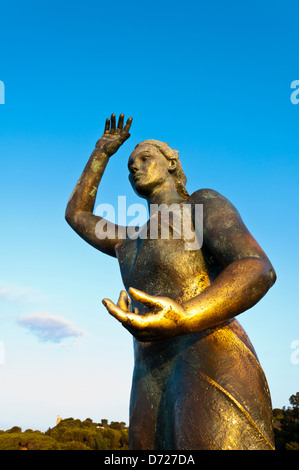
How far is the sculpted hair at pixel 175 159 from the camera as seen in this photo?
15.3 ft

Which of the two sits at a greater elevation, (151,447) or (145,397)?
(145,397)

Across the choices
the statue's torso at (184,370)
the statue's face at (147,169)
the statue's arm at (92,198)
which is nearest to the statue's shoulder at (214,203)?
the statue's torso at (184,370)

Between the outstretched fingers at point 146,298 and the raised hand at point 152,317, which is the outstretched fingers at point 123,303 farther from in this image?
the outstretched fingers at point 146,298

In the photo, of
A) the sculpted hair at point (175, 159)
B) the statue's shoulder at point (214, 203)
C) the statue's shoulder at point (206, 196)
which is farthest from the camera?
the sculpted hair at point (175, 159)

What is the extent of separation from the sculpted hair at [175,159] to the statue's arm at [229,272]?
2.43 ft

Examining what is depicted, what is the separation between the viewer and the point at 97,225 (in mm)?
4789

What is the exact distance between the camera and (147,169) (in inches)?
177

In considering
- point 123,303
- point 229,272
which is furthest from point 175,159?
point 123,303

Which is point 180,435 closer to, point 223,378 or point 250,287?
point 223,378

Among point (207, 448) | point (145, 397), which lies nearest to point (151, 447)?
point (145, 397)

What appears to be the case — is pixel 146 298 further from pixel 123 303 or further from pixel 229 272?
pixel 229 272

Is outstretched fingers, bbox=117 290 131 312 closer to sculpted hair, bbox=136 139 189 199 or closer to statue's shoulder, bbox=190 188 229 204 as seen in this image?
statue's shoulder, bbox=190 188 229 204
